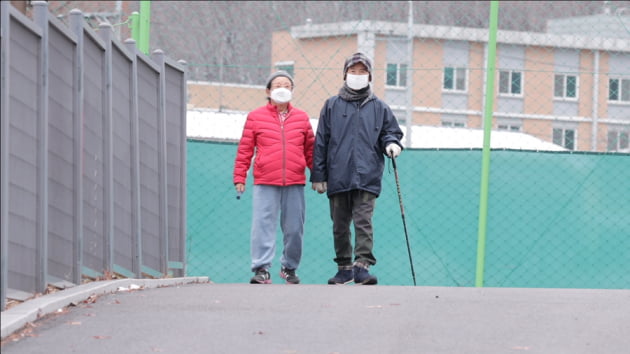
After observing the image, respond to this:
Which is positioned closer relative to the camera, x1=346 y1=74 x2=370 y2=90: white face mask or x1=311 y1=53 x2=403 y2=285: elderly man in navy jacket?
x1=311 y1=53 x2=403 y2=285: elderly man in navy jacket

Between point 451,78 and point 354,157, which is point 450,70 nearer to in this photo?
point 451,78

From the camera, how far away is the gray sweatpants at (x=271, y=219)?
9383mm

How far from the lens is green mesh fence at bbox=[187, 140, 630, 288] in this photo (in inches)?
416

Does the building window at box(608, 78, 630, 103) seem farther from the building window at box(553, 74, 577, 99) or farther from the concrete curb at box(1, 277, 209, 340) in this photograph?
the concrete curb at box(1, 277, 209, 340)

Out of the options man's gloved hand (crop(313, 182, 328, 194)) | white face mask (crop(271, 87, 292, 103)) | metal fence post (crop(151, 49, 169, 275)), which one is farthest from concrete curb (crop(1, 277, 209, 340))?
white face mask (crop(271, 87, 292, 103))

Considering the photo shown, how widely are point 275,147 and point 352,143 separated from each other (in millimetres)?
568

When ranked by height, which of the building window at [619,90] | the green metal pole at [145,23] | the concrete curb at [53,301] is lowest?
the concrete curb at [53,301]

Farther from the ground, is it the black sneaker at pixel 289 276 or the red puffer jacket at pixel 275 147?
the red puffer jacket at pixel 275 147

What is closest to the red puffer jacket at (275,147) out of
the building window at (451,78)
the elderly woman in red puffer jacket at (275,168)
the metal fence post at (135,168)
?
the elderly woman in red puffer jacket at (275,168)

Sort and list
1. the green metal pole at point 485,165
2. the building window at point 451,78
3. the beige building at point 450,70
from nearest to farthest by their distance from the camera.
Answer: the green metal pole at point 485,165
the beige building at point 450,70
the building window at point 451,78

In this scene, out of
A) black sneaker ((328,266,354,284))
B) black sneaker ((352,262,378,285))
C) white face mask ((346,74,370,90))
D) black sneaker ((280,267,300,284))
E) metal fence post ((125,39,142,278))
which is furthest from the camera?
black sneaker ((280,267,300,284))

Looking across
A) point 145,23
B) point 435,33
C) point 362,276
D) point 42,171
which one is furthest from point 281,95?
point 435,33

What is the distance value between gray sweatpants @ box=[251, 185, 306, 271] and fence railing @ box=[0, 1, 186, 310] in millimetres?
619

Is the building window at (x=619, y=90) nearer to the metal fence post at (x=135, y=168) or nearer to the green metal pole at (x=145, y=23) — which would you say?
the green metal pole at (x=145, y=23)
